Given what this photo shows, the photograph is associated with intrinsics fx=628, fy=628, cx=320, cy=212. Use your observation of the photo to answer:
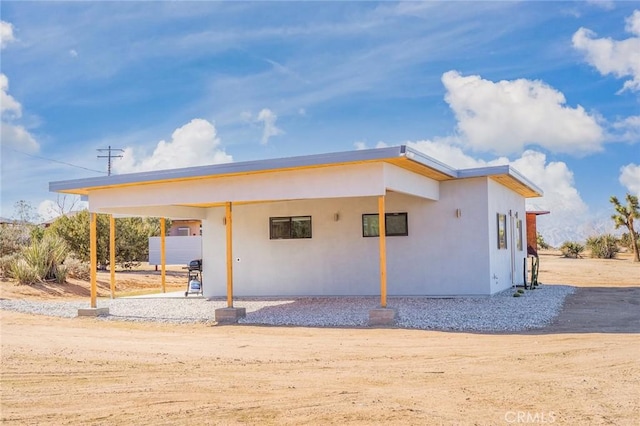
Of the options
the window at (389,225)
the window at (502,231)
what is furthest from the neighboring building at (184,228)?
the window at (502,231)

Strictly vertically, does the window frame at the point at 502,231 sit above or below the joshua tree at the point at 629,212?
below

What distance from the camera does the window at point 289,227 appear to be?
16328 mm

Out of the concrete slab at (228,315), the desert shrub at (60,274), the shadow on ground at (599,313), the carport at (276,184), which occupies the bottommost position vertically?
the shadow on ground at (599,313)

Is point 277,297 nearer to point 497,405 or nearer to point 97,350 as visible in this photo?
point 97,350

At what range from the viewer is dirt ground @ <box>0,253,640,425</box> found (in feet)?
18.0

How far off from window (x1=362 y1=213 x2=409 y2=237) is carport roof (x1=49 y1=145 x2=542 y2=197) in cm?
149

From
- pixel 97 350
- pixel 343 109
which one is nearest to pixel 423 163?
pixel 97 350

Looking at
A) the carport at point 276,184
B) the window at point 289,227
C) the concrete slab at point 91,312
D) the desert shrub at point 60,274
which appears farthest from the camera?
the desert shrub at point 60,274

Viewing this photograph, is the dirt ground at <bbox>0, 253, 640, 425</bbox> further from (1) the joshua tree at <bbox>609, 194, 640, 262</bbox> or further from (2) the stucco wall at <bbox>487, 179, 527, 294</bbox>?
(1) the joshua tree at <bbox>609, 194, 640, 262</bbox>

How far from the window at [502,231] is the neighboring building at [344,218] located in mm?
27

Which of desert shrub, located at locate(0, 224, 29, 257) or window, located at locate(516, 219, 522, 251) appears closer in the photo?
window, located at locate(516, 219, 522, 251)

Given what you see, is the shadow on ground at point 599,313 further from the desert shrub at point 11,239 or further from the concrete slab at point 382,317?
the desert shrub at point 11,239

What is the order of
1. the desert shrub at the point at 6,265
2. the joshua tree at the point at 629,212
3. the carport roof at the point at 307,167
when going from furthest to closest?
the joshua tree at the point at 629,212 → the desert shrub at the point at 6,265 → the carport roof at the point at 307,167

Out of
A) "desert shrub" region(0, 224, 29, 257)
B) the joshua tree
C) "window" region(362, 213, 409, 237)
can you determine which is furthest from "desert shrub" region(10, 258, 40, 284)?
the joshua tree
